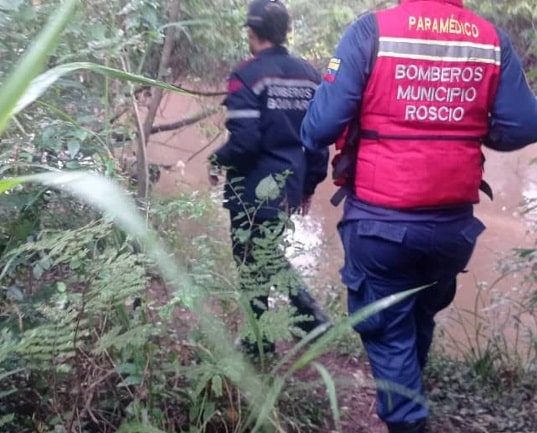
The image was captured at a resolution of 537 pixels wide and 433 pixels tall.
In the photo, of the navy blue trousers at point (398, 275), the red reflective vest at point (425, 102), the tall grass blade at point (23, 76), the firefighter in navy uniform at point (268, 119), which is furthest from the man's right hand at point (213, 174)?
the tall grass blade at point (23, 76)

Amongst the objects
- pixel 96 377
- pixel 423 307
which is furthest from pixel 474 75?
pixel 96 377

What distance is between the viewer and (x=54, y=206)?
2.88 meters

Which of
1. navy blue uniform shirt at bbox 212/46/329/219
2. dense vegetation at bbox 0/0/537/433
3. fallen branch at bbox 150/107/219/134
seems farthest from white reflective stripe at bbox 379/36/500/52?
fallen branch at bbox 150/107/219/134

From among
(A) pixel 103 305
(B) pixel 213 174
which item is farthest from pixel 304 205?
(A) pixel 103 305

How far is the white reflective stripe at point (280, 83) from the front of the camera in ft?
13.5

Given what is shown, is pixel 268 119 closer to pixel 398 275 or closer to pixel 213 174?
pixel 213 174

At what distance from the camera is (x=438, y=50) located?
10.2 feet

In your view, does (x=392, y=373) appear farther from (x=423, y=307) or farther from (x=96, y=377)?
(x=96, y=377)

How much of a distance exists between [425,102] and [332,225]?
565 centimetres

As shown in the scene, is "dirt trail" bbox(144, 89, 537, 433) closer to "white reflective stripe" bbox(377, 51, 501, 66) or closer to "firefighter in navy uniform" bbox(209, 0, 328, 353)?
"firefighter in navy uniform" bbox(209, 0, 328, 353)

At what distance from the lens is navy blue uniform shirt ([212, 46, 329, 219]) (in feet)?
13.4

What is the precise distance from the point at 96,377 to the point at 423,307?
1397 mm

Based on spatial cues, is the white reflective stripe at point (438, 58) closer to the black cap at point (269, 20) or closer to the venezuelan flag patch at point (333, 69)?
the venezuelan flag patch at point (333, 69)

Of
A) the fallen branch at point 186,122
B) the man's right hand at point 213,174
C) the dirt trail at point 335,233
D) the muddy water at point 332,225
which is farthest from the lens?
the fallen branch at point 186,122
